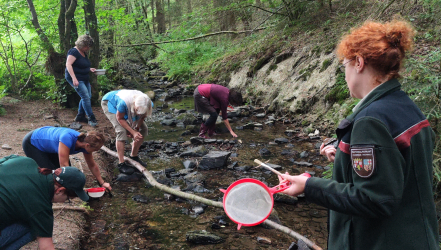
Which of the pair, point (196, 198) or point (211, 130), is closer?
point (196, 198)

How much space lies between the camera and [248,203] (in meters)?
1.93

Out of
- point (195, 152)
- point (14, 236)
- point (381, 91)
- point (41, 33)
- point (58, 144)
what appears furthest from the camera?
point (41, 33)

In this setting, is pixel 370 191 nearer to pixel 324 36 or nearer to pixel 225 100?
pixel 225 100

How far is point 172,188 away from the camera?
5.22 m

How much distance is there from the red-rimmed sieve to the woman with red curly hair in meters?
0.42

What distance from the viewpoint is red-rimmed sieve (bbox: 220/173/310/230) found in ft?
6.22

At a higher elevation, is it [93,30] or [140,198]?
[93,30]

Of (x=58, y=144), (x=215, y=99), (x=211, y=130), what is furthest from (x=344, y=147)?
(x=211, y=130)

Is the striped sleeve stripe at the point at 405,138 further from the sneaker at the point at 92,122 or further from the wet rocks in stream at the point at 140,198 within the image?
the sneaker at the point at 92,122

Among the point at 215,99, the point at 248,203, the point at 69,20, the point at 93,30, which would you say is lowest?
the point at 215,99

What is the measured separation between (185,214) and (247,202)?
2.85 metres

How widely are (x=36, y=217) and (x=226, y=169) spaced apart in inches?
164

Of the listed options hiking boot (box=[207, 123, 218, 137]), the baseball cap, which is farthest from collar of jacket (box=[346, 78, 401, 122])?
hiking boot (box=[207, 123, 218, 137])

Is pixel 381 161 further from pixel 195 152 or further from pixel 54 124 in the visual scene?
pixel 54 124
